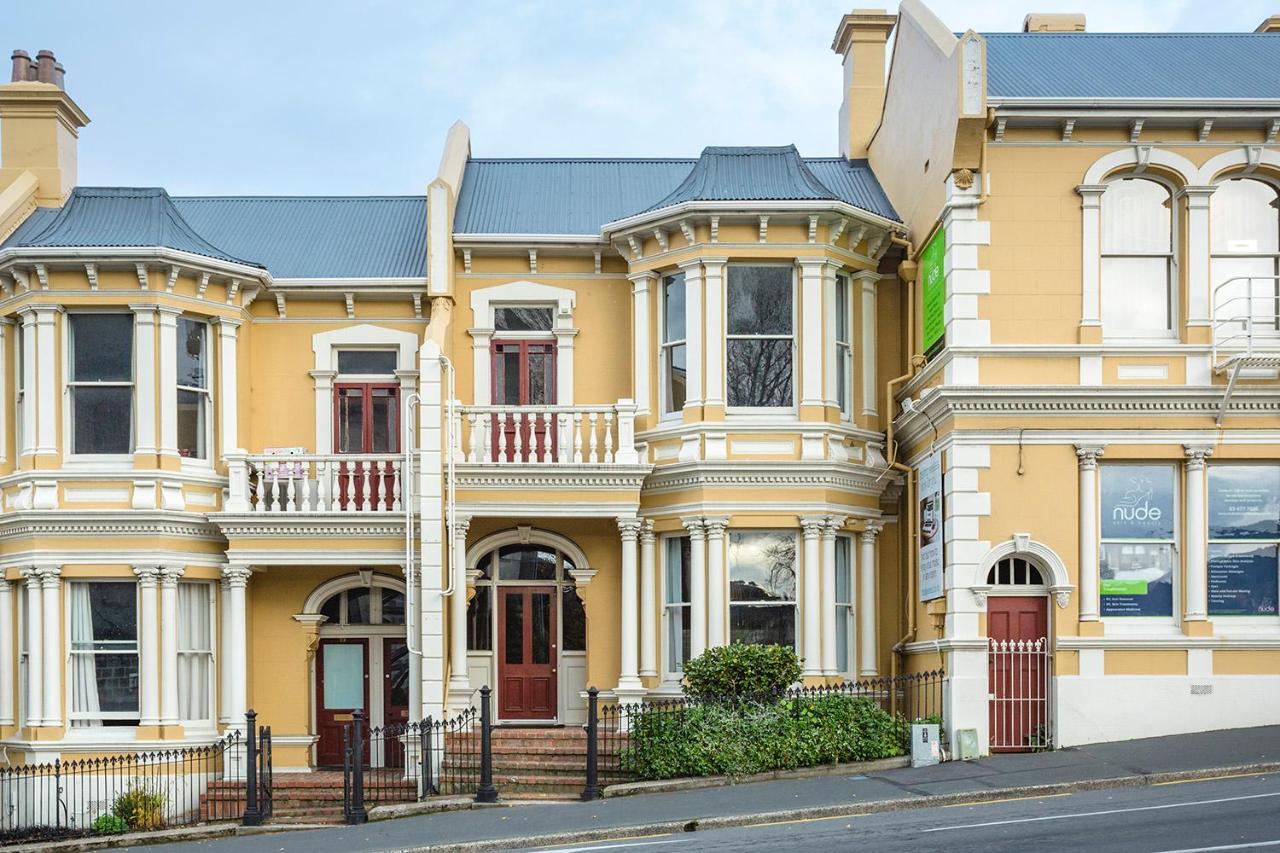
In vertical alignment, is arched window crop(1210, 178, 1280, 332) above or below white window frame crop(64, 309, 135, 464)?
above

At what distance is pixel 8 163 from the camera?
2314 cm

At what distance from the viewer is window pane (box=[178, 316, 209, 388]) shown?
70.3 ft

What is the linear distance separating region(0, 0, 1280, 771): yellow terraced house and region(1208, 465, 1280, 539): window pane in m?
0.05

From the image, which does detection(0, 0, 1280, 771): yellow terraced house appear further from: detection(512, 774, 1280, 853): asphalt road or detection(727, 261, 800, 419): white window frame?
detection(512, 774, 1280, 853): asphalt road

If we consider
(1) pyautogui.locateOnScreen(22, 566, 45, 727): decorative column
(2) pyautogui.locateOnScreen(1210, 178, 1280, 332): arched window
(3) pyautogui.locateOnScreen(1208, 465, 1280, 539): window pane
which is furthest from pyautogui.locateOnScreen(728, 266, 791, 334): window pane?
(1) pyautogui.locateOnScreen(22, 566, 45, 727): decorative column

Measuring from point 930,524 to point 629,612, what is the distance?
4356 millimetres

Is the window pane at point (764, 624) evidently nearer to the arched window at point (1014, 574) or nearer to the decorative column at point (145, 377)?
the arched window at point (1014, 574)

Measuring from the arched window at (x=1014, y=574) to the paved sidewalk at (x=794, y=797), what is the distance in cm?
214

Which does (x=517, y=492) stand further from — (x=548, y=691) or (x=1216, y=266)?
(x=1216, y=266)

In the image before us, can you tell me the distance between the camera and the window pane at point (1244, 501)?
18719 millimetres

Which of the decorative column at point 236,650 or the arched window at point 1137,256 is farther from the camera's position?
the decorative column at point 236,650

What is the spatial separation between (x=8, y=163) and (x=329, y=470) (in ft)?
23.8

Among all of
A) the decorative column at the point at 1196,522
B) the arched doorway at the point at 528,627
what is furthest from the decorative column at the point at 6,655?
the decorative column at the point at 1196,522

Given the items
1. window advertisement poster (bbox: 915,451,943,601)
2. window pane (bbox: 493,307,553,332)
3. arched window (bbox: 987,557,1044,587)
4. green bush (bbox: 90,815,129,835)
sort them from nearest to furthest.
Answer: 1. arched window (bbox: 987,557,1044,587)
2. window advertisement poster (bbox: 915,451,943,601)
3. green bush (bbox: 90,815,129,835)
4. window pane (bbox: 493,307,553,332)
